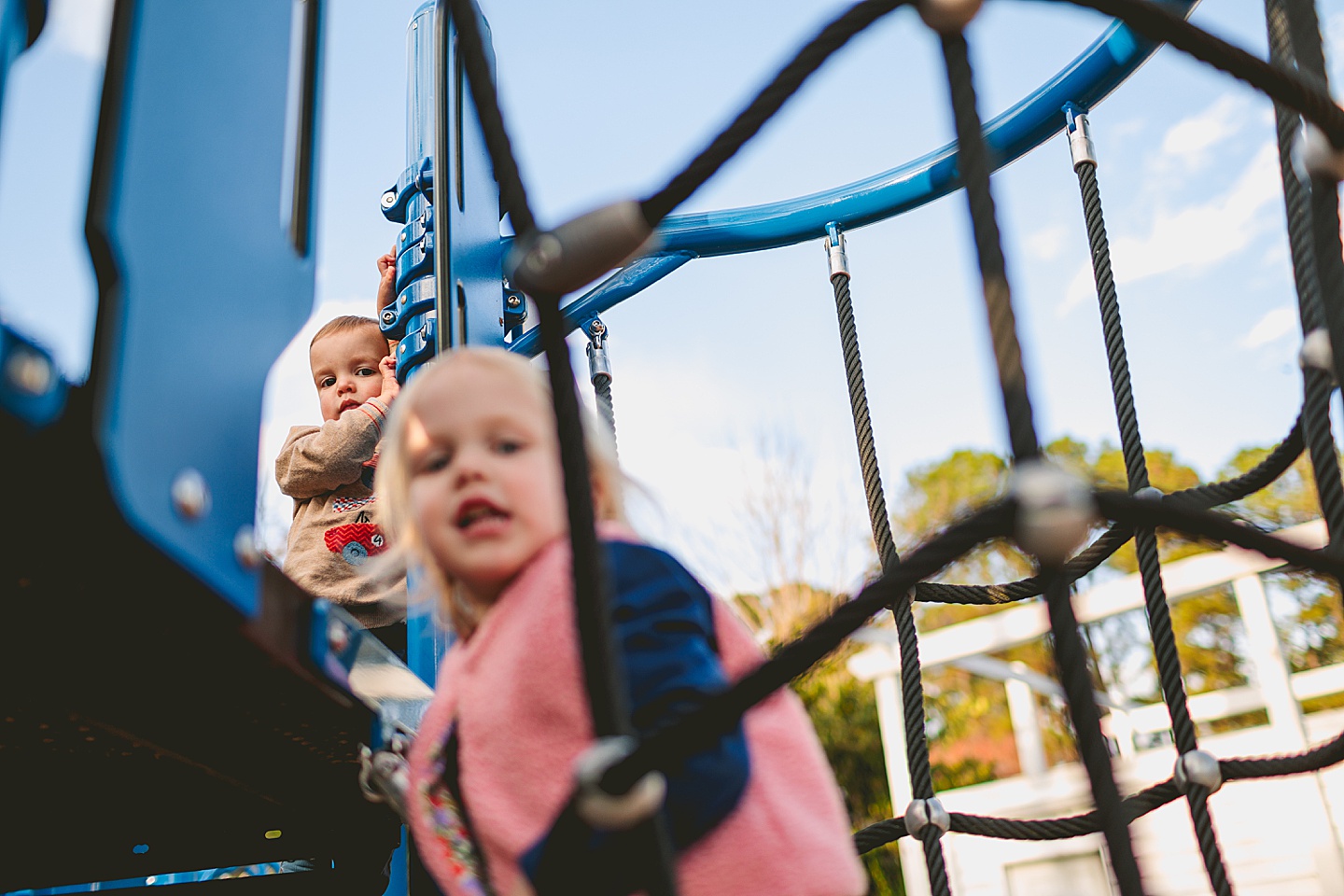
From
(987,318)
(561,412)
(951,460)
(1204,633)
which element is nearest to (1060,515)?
(987,318)

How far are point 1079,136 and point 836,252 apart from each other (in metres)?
0.33

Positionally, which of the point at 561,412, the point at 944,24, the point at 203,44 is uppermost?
the point at 203,44

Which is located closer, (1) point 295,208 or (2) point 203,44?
(2) point 203,44

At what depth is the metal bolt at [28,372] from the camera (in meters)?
0.40

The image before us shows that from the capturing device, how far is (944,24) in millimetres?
419

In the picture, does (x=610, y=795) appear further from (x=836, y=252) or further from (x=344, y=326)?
(x=344, y=326)

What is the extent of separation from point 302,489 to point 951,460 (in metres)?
9.98

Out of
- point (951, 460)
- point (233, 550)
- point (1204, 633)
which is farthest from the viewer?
point (951, 460)

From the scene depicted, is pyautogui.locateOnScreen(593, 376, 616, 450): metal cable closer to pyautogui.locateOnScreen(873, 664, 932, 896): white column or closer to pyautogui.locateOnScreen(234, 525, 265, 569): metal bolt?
pyautogui.locateOnScreen(234, 525, 265, 569): metal bolt

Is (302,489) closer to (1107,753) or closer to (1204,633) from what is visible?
(1107,753)

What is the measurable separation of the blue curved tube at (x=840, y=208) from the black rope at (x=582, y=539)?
1.00m

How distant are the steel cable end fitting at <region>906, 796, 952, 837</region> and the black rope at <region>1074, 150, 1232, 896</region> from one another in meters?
0.26

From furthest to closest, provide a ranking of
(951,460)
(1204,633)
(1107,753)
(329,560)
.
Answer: (951,460) < (1204,633) < (329,560) < (1107,753)

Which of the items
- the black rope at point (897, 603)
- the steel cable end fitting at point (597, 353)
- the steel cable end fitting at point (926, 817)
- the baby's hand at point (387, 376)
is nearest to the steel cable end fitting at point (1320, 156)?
the black rope at point (897, 603)
